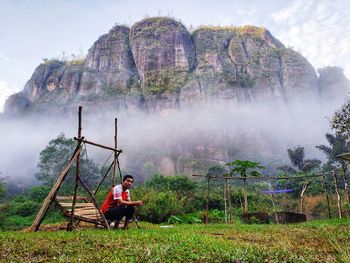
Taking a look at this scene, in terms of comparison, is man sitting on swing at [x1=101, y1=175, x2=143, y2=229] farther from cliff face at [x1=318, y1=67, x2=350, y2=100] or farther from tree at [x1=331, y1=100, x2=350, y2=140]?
cliff face at [x1=318, y1=67, x2=350, y2=100]

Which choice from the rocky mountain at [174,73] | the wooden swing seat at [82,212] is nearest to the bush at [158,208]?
the wooden swing seat at [82,212]

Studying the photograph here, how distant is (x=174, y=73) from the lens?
242ft

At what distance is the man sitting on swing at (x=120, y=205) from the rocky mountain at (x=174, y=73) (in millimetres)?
61379

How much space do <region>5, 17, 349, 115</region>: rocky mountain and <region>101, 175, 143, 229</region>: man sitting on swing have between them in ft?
201

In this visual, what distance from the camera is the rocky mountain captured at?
238 ft

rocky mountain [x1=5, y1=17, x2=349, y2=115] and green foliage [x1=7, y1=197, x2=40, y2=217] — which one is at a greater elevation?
rocky mountain [x1=5, y1=17, x2=349, y2=115]

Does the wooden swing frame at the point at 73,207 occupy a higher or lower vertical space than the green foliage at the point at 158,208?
higher

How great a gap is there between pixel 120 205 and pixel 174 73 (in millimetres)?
67418

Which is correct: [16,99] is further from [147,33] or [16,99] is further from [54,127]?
[147,33]

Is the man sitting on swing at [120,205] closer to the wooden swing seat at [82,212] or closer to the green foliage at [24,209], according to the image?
the wooden swing seat at [82,212]

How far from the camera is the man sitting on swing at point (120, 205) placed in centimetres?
789

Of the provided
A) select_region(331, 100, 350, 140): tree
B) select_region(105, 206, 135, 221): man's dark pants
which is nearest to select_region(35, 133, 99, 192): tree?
select_region(331, 100, 350, 140): tree

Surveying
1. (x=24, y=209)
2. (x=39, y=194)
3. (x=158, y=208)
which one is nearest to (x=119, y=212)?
(x=158, y=208)

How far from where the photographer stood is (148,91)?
73250mm
